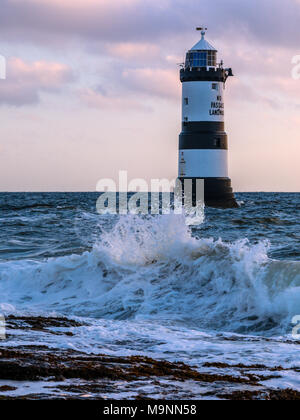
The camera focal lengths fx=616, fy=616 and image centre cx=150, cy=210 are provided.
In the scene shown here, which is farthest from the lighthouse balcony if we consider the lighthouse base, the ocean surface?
the ocean surface

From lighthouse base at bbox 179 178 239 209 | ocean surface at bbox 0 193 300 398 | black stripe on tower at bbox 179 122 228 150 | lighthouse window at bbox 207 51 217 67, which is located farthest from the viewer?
lighthouse base at bbox 179 178 239 209

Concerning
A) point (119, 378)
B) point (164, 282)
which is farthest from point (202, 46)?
point (119, 378)

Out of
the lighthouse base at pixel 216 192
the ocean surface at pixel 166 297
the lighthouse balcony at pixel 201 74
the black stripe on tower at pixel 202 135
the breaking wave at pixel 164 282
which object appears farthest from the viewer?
the lighthouse base at pixel 216 192

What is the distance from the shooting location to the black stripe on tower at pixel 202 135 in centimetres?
2472

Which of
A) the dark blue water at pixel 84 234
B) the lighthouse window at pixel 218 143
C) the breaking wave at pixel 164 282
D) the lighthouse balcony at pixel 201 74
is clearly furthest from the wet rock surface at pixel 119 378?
the lighthouse balcony at pixel 201 74

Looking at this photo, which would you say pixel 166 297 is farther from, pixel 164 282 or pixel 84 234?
pixel 84 234

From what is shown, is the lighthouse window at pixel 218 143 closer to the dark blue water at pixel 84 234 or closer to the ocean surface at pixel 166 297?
→ the dark blue water at pixel 84 234

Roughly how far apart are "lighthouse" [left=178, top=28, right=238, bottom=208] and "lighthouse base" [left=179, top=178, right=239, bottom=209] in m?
0.04

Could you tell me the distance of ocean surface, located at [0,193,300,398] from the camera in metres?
5.95

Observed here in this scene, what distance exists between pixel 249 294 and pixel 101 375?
443 cm

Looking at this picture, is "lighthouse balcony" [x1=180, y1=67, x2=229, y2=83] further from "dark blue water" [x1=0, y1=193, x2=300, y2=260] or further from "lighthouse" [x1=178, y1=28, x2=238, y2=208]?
"dark blue water" [x1=0, y1=193, x2=300, y2=260]

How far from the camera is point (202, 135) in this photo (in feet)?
81.1

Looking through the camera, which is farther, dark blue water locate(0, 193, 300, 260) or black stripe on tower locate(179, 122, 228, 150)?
black stripe on tower locate(179, 122, 228, 150)
